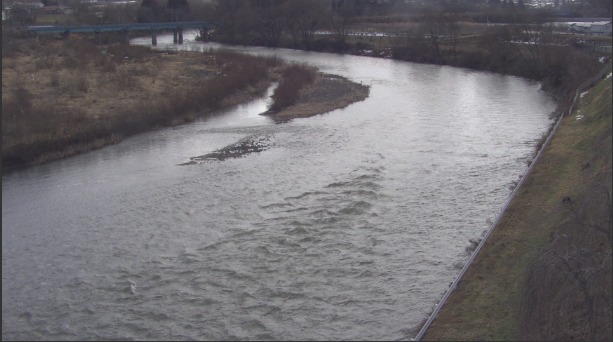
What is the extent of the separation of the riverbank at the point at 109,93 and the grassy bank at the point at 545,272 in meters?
9.47

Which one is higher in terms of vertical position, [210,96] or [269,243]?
[210,96]

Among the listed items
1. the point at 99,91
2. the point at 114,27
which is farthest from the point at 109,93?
the point at 114,27

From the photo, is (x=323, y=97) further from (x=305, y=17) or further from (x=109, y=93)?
(x=305, y=17)

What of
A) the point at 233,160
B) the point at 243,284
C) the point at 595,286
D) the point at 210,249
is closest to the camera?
the point at 595,286

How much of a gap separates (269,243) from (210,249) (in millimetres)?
842

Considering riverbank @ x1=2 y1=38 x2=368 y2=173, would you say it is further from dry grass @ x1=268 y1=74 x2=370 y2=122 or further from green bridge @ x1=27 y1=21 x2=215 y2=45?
green bridge @ x1=27 y1=21 x2=215 y2=45

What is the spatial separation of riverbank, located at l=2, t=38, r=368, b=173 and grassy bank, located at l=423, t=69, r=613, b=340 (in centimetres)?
947

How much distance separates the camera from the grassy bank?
5879mm

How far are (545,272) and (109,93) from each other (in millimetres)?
15175

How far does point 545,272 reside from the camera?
639 cm

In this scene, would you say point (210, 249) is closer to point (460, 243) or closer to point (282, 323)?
point (282, 323)

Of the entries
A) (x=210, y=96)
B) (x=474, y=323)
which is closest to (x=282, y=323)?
(x=474, y=323)

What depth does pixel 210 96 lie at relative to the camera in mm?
19703

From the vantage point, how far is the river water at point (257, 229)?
728 cm
